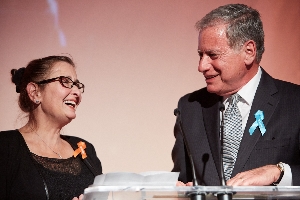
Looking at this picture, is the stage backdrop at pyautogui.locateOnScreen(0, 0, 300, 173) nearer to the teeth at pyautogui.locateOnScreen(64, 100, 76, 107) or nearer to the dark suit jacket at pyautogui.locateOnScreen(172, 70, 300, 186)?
the teeth at pyautogui.locateOnScreen(64, 100, 76, 107)

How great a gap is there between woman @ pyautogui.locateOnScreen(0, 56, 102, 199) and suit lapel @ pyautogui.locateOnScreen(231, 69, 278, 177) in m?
0.91

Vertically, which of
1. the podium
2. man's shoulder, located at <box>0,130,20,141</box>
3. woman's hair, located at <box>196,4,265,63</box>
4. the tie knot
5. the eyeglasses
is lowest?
the podium

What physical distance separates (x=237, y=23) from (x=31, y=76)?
1.29 m

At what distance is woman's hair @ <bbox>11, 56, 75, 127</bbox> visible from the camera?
110 inches

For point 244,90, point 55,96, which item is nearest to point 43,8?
point 55,96

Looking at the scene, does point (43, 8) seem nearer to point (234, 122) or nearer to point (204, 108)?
point (204, 108)

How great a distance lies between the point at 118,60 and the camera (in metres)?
3.49

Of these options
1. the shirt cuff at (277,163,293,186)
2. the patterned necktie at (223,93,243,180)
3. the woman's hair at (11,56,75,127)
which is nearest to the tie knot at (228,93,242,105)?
the patterned necktie at (223,93,243,180)

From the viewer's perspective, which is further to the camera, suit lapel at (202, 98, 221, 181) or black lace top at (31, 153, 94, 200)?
black lace top at (31, 153, 94, 200)

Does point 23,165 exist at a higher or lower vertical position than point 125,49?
lower

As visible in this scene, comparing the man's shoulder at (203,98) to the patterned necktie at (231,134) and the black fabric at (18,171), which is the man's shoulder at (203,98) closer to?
the patterned necktie at (231,134)

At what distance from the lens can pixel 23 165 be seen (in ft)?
8.16

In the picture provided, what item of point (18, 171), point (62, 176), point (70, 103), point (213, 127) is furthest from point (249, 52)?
point (18, 171)

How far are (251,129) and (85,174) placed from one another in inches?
40.4
